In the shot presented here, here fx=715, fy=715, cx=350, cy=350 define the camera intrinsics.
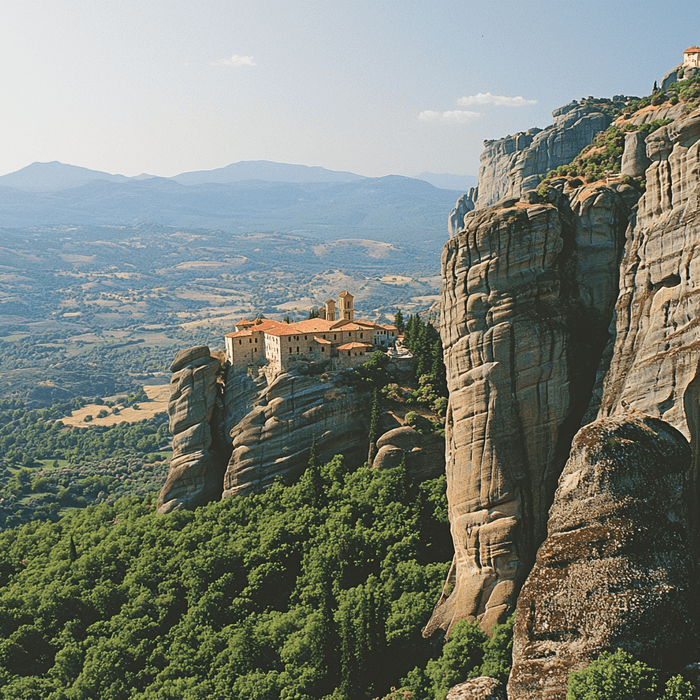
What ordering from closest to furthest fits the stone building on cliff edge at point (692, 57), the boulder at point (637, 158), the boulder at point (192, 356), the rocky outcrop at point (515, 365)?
the rocky outcrop at point (515, 365) < the boulder at point (637, 158) < the boulder at point (192, 356) < the stone building on cliff edge at point (692, 57)

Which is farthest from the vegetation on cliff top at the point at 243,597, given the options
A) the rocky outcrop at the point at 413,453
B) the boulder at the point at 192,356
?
the boulder at the point at 192,356

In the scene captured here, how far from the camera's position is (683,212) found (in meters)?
34.8

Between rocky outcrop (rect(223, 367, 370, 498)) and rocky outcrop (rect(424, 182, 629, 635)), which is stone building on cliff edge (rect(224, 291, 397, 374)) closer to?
rocky outcrop (rect(223, 367, 370, 498))

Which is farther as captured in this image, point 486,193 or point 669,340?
point 486,193

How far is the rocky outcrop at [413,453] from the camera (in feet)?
183

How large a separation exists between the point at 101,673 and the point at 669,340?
4117cm

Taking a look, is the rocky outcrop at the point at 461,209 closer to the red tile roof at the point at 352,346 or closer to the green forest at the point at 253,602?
the red tile roof at the point at 352,346

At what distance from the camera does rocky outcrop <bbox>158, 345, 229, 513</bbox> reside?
2537 inches

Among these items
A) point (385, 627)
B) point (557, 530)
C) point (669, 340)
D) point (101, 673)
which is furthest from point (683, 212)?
point (101, 673)

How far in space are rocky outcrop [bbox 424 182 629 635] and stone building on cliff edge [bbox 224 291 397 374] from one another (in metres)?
24.0

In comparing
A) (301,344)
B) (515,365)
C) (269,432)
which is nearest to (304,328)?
(301,344)

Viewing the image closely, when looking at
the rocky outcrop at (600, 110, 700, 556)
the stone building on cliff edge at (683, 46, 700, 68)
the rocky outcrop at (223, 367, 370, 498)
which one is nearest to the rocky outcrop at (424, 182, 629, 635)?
the rocky outcrop at (600, 110, 700, 556)

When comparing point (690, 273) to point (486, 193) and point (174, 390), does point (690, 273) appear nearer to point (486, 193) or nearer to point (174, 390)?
point (174, 390)

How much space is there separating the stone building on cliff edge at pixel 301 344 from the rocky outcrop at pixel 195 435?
3.03 m
